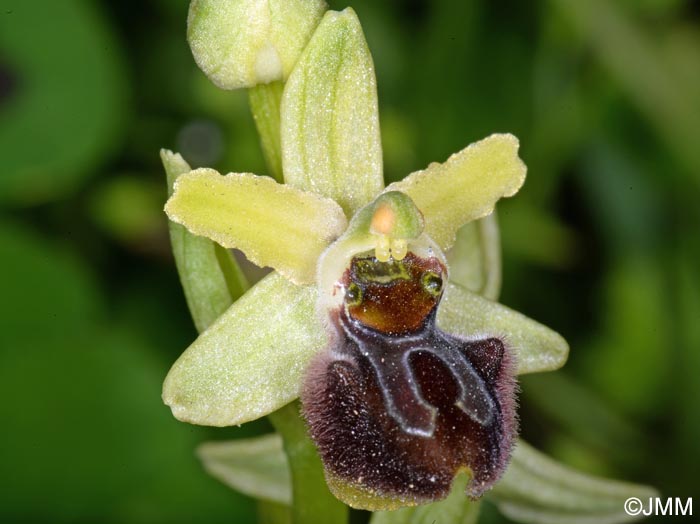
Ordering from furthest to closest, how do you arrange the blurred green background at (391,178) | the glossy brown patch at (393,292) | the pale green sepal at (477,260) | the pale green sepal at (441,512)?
the blurred green background at (391,178) < the pale green sepal at (477,260) < the pale green sepal at (441,512) < the glossy brown patch at (393,292)

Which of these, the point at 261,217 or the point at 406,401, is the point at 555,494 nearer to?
the point at 406,401

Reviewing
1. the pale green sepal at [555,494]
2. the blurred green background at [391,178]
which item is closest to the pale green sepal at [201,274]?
the pale green sepal at [555,494]

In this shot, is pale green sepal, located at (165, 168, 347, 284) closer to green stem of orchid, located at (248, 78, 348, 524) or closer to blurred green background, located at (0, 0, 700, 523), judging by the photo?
green stem of orchid, located at (248, 78, 348, 524)

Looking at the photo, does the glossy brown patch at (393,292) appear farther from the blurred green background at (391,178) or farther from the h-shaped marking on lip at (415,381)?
the blurred green background at (391,178)

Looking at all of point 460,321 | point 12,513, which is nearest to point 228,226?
point 460,321

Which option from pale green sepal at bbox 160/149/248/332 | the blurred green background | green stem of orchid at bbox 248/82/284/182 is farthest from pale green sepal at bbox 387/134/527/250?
the blurred green background

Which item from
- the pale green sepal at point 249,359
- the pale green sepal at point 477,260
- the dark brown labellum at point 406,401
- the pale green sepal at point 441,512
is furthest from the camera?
the pale green sepal at point 477,260

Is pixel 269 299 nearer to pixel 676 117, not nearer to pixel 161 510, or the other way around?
pixel 161 510
